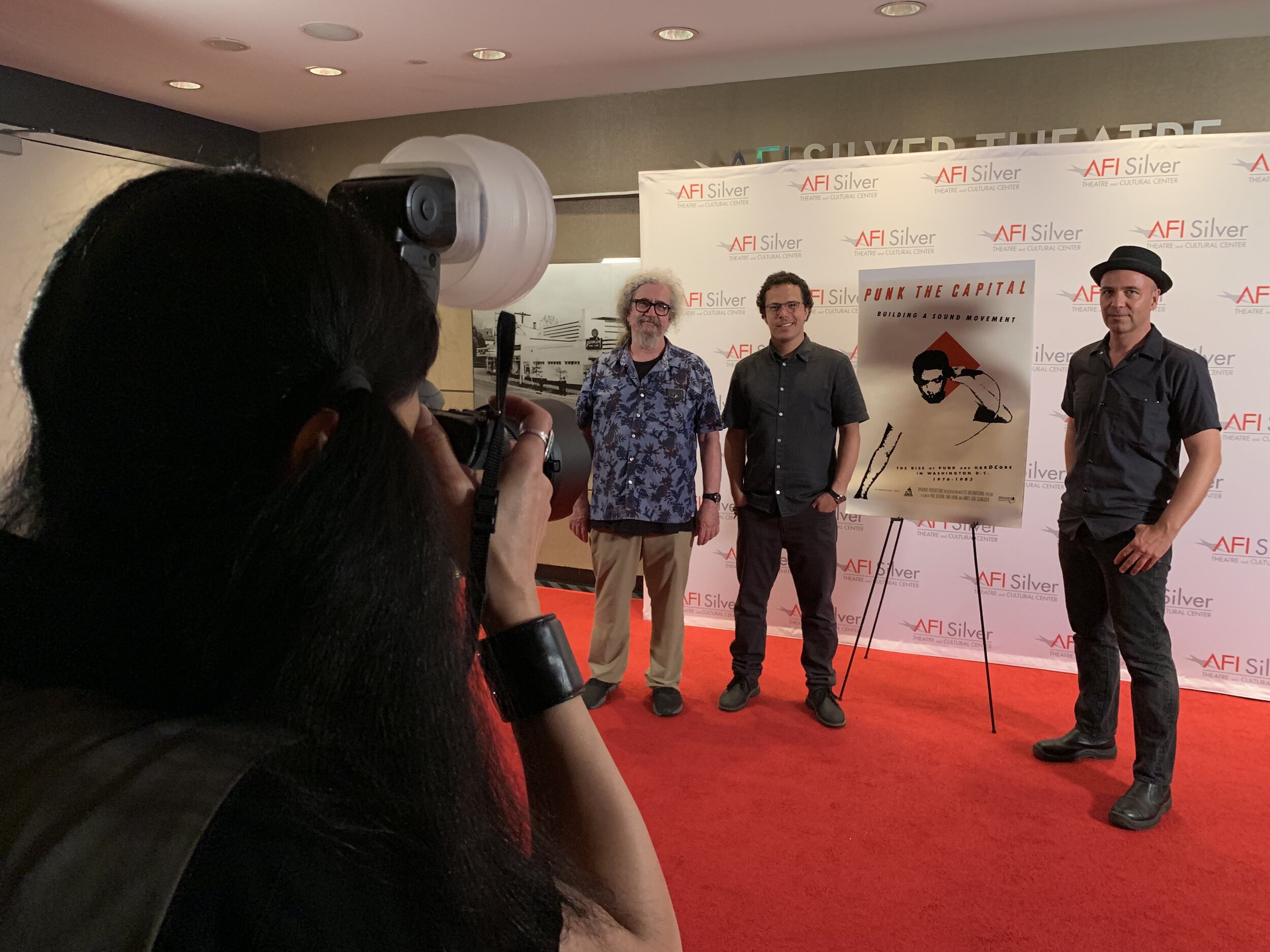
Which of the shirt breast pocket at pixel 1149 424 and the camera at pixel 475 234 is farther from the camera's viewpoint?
the shirt breast pocket at pixel 1149 424

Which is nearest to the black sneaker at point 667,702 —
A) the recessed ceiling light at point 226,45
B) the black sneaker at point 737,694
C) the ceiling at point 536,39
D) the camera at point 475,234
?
the black sneaker at point 737,694

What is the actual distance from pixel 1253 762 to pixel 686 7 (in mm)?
3557

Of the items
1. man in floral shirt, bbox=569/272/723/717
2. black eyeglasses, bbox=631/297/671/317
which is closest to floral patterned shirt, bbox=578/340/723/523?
man in floral shirt, bbox=569/272/723/717

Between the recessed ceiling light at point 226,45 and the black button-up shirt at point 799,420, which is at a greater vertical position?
the recessed ceiling light at point 226,45

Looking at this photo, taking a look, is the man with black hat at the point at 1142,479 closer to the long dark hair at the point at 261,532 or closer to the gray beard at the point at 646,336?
the gray beard at the point at 646,336

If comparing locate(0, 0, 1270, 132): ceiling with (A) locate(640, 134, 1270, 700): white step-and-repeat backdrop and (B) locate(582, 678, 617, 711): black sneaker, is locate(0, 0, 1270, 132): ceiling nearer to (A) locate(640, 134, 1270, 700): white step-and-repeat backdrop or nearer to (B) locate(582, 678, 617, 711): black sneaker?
(A) locate(640, 134, 1270, 700): white step-and-repeat backdrop

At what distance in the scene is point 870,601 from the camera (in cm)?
392

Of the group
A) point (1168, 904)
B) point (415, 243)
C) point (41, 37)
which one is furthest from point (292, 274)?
point (41, 37)

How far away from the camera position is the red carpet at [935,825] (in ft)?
7.17

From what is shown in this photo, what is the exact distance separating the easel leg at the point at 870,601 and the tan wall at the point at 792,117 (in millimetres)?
1768

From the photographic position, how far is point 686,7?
12.4 feet

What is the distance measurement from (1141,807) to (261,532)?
288 cm

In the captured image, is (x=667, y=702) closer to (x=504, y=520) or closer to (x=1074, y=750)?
(x=1074, y=750)

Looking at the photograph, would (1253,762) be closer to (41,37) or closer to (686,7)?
(686,7)
